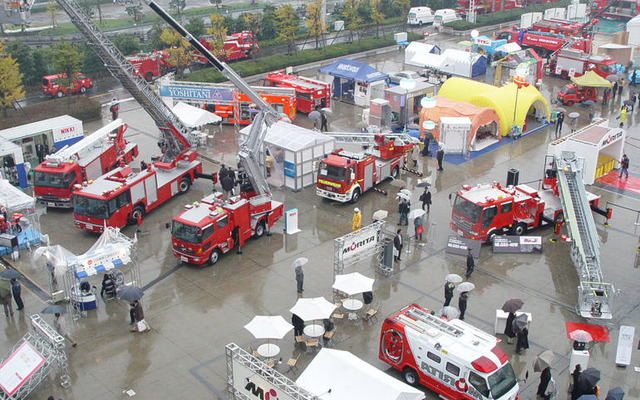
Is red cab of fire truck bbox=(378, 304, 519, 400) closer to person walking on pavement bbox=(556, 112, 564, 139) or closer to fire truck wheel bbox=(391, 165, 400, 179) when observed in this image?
fire truck wheel bbox=(391, 165, 400, 179)

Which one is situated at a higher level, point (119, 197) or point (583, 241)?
point (119, 197)

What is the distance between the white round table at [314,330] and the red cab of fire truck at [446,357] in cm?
223

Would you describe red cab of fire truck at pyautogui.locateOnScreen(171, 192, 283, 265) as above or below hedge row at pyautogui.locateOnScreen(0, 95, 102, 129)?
below

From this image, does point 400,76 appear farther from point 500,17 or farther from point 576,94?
point 500,17

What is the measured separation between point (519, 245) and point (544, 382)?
9903 millimetres

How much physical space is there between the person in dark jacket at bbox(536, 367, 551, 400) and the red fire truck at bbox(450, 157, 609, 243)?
9.83m

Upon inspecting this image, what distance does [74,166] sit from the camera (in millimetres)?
33750

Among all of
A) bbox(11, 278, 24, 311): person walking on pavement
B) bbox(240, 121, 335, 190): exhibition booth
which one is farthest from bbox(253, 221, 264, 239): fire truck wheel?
bbox(11, 278, 24, 311): person walking on pavement

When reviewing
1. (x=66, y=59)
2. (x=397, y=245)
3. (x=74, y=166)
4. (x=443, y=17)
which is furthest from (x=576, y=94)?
(x=66, y=59)

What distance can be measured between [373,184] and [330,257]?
745 centimetres

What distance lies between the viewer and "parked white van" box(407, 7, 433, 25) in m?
75.4

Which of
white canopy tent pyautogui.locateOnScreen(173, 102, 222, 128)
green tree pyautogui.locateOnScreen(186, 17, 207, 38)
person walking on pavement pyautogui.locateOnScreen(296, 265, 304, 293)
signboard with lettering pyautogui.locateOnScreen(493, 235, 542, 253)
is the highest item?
green tree pyautogui.locateOnScreen(186, 17, 207, 38)

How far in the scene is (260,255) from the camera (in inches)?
1161

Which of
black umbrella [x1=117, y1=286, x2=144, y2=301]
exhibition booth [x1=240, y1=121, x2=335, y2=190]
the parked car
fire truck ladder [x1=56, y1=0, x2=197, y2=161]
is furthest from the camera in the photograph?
the parked car
